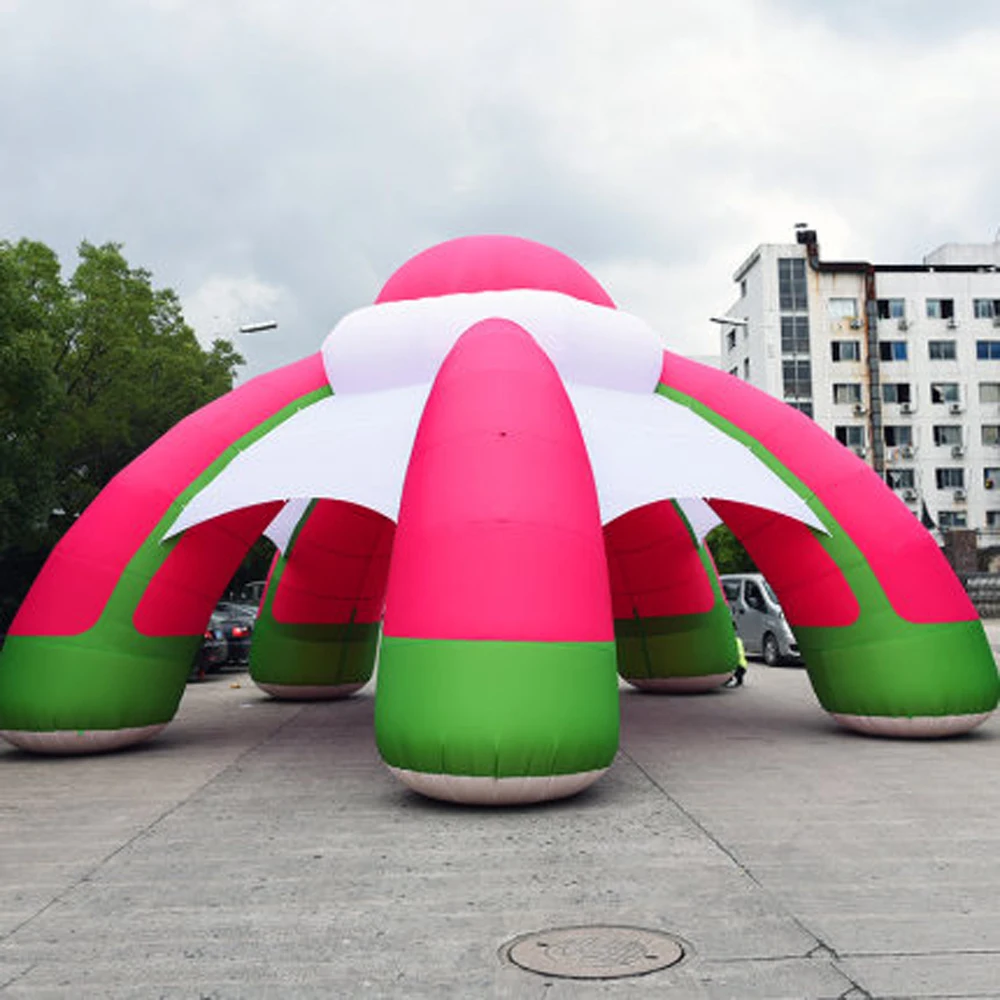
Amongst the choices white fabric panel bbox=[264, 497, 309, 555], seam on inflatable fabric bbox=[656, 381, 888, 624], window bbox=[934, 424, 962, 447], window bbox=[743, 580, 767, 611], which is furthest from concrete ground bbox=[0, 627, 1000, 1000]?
window bbox=[934, 424, 962, 447]

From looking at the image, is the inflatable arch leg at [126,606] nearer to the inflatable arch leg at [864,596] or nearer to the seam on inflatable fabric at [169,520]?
Result: the seam on inflatable fabric at [169,520]

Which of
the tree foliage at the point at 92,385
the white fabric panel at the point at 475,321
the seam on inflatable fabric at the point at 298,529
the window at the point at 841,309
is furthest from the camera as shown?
the window at the point at 841,309

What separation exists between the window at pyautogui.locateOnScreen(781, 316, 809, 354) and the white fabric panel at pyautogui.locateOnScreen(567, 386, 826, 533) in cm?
5162

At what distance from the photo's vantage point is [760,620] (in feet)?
76.8

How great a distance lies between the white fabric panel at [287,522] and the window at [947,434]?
52.3 metres

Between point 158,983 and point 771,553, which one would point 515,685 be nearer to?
point 158,983

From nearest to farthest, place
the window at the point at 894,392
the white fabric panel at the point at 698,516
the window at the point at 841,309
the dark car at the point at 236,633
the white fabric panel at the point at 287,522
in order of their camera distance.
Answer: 1. the white fabric panel at the point at 287,522
2. the white fabric panel at the point at 698,516
3. the dark car at the point at 236,633
4. the window at the point at 841,309
5. the window at the point at 894,392

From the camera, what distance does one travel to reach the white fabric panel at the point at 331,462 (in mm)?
9945

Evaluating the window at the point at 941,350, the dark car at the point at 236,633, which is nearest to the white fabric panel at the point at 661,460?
the dark car at the point at 236,633

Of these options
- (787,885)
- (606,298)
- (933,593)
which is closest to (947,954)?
(787,885)

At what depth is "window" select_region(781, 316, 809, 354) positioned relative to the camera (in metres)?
60.2

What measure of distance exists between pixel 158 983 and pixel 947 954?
11.2 ft

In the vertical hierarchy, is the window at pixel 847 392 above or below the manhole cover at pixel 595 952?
above

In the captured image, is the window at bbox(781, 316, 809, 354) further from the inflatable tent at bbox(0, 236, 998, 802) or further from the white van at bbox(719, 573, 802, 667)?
the inflatable tent at bbox(0, 236, 998, 802)
